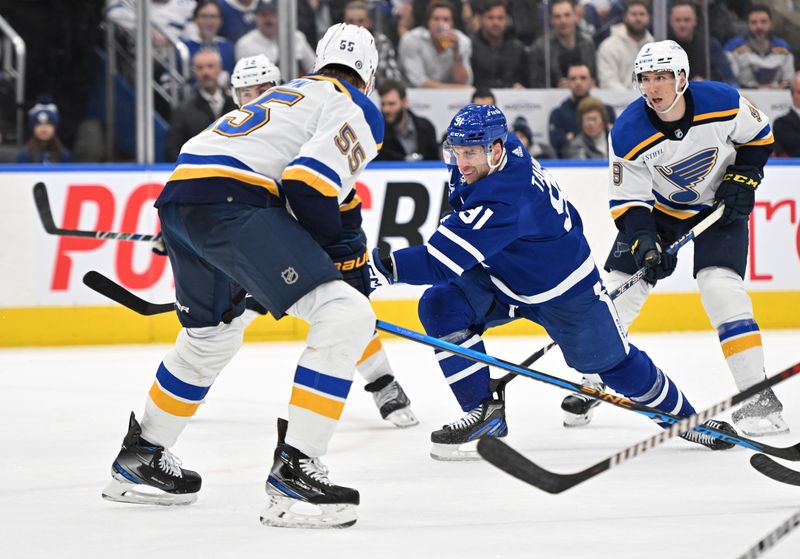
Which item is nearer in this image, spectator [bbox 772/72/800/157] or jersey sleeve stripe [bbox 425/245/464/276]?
jersey sleeve stripe [bbox 425/245/464/276]

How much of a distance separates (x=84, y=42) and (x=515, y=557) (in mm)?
4557

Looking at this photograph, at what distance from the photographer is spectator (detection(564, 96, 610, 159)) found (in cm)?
578

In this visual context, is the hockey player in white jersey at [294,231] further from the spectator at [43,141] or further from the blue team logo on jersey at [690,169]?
the spectator at [43,141]

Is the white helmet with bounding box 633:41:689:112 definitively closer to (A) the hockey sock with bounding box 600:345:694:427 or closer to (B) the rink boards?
(A) the hockey sock with bounding box 600:345:694:427

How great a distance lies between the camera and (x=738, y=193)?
128 inches

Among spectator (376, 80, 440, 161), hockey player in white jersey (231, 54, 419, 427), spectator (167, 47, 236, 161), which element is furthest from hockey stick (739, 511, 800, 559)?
spectator (167, 47, 236, 161)

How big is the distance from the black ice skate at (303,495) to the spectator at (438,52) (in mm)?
3844

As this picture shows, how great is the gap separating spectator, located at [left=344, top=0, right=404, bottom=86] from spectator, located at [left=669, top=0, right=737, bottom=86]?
4.66 feet

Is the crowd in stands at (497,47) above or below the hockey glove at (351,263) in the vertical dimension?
above

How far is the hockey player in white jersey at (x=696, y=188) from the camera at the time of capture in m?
3.23

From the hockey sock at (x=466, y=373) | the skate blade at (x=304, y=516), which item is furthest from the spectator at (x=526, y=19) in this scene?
the skate blade at (x=304, y=516)

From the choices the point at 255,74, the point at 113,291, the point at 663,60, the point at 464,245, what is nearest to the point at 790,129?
the point at 663,60

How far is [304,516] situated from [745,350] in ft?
4.89

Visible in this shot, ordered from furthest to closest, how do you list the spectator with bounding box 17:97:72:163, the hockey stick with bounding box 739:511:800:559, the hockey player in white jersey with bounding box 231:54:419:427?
the spectator with bounding box 17:97:72:163, the hockey player in white jersey with bounding box 231:54:419:427, the hockey stick with bounding box 739:511:800:559
